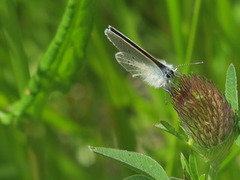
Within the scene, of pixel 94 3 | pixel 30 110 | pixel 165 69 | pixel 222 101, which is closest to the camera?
pixel 222 101

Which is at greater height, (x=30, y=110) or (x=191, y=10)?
(x=191, y=10)

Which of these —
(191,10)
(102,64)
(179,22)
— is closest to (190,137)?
(179,22)

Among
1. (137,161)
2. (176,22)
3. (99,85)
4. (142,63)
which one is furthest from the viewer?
(99,85)

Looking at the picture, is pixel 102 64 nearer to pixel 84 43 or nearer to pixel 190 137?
pixel 84 43

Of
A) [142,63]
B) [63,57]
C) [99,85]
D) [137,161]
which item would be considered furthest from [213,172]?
[99,85]

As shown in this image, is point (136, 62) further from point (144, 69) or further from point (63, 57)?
point (63, 57)

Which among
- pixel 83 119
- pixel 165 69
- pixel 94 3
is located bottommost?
pixel 83 119

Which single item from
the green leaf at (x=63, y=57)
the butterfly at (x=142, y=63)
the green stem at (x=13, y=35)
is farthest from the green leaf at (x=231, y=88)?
the green stem at (x=13, y=35)

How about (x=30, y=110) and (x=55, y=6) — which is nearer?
(x=30, y=110)
